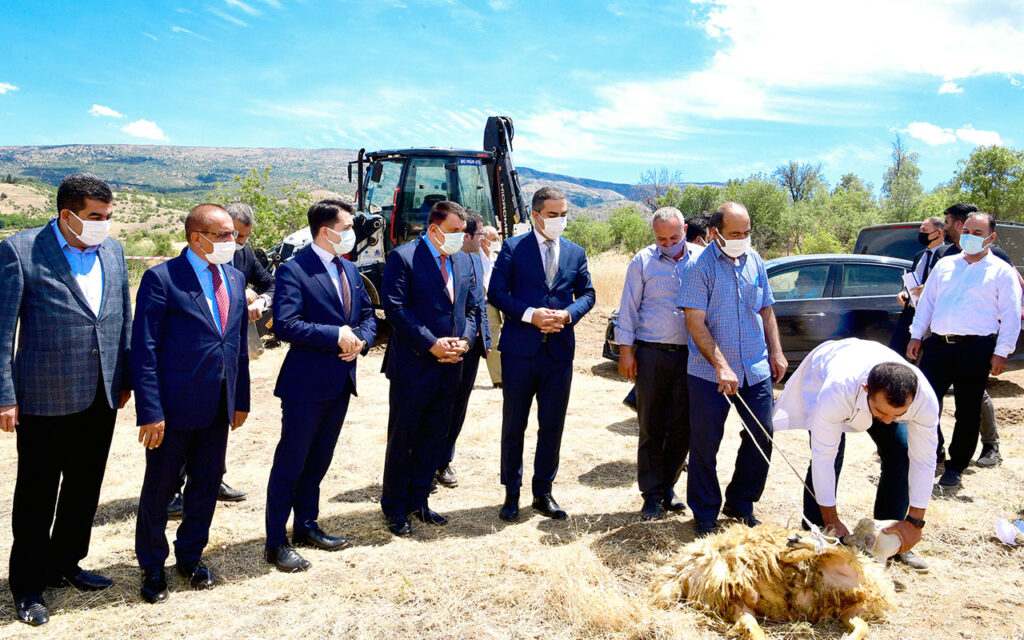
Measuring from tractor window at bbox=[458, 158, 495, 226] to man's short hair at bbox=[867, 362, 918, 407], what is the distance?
290 inches

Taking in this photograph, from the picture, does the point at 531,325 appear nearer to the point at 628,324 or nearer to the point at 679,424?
the point at 628,324

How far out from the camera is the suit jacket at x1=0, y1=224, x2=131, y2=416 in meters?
2.97

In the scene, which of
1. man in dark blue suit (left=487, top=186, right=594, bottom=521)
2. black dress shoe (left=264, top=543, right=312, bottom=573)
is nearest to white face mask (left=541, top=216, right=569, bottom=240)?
man in dark blue suit (left=487, top=186, right=594, bottom=521)

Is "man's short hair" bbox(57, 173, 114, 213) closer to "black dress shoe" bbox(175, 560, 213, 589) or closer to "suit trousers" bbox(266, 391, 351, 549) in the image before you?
"suit trousers" bbox(266, 391, 351, 549)

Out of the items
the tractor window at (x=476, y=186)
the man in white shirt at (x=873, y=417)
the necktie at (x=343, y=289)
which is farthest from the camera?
the tractor window at (x=476, y=186)

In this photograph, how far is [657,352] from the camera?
4324 mm

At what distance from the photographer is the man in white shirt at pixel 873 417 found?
3031mm

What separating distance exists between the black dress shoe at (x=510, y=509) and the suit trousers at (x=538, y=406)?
43mm

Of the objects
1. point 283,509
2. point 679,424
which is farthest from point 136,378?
point 679,424

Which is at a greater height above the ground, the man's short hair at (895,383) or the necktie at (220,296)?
the necktie at (220,296)

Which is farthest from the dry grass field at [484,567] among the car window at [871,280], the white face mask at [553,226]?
the car window at [871,280]

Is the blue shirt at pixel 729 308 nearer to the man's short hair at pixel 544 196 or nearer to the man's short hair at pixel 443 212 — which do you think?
the man's short hair at pixel 544 196

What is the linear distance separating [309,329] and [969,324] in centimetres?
430

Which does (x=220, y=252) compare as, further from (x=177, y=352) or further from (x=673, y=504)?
(x=673, y=504)
